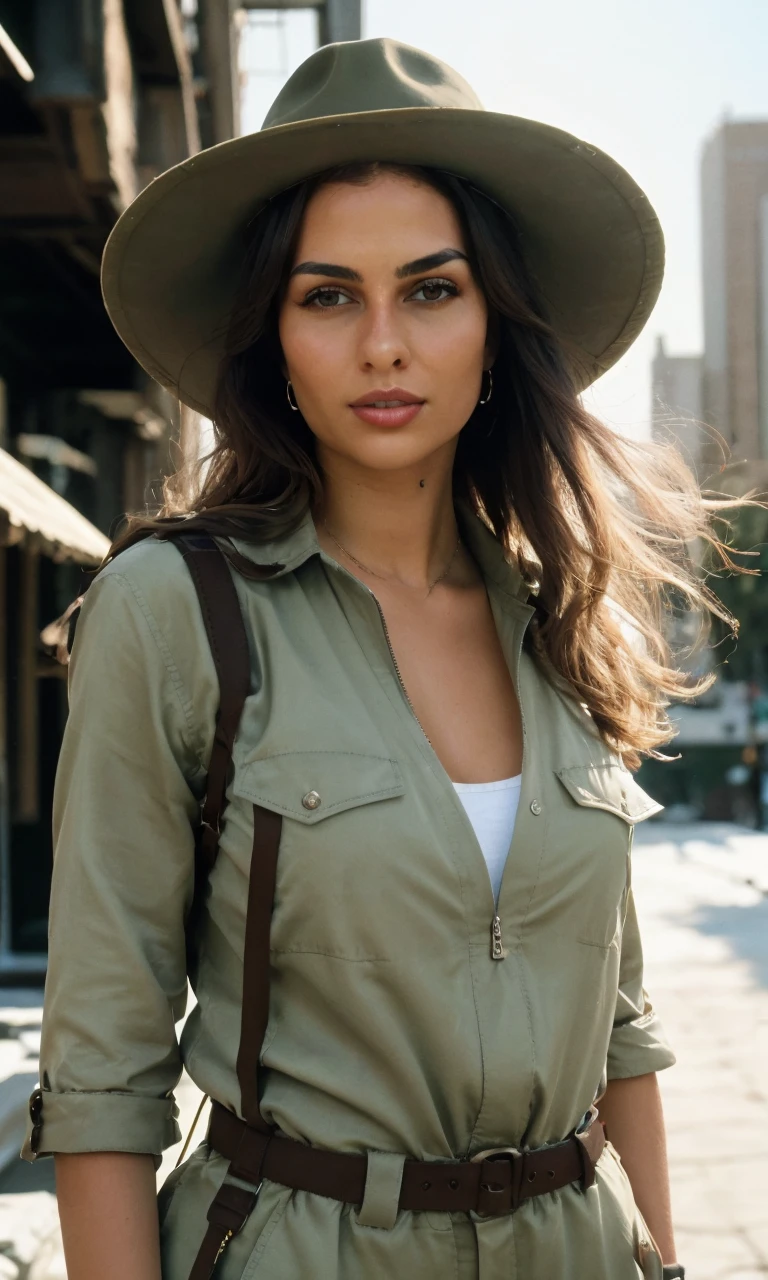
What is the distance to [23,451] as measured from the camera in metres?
8.84

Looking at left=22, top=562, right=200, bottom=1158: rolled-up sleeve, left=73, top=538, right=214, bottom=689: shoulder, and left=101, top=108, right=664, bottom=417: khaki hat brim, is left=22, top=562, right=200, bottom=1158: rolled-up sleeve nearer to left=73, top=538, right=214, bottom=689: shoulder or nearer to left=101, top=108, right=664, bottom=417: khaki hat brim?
left=73, top=538, right=214, bottom=689: shoulder

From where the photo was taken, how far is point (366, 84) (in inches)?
74.7

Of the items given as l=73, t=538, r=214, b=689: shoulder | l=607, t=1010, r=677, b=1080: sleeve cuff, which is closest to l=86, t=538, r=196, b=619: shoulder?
l=73, t=538, r=214, b=689: shoulder

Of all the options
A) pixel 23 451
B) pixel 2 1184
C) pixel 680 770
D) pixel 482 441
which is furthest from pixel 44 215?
pixel 680 770

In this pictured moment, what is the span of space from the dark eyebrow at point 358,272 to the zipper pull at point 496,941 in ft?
2.83

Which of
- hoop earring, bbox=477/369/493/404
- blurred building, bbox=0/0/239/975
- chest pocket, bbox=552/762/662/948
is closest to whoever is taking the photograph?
chest pocket, bbox=552/762/662/948

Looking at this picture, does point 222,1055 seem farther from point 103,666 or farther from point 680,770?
point 680,770

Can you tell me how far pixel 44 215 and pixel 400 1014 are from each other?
20.2 ft

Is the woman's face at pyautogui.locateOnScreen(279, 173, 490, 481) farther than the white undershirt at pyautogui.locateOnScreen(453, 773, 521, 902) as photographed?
Yes

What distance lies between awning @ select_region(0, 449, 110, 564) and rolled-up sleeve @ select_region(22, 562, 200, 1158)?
270cm

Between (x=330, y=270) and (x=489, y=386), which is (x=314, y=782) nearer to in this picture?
(x=330, y=270)

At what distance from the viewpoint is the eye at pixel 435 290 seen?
6.19 feet

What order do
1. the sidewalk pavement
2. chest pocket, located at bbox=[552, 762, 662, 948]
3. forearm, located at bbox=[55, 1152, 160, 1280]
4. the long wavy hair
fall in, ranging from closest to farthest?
forearm, located at bbox=[55, 1152, 160, 1280] < chest pocket, located at bbox=[552, 762, 662, 948] < the long wavy hair < the sidewalk pavement

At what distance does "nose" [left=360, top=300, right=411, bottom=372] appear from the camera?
180 centimetres
